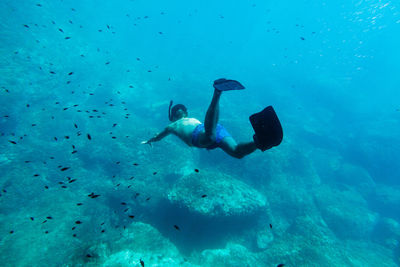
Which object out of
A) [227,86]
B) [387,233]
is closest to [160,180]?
[227,86]

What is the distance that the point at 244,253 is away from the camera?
34.0 feet

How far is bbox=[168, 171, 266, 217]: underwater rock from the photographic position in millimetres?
10344

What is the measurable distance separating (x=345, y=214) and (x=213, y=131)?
18214 millimetres

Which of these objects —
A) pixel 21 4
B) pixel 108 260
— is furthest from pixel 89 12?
pixel 108 260

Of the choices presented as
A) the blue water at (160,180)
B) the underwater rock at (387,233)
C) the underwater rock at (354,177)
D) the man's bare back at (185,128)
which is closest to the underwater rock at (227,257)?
the blue water at (160,180)

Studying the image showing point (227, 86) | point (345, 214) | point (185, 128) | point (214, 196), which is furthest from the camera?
point (345, 214)

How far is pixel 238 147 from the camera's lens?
12.9 feet

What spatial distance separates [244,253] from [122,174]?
29.0ft

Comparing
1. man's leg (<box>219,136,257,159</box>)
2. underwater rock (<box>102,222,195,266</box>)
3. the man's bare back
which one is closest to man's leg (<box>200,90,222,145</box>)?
man's leg (<box>219,136,257,159</box>)

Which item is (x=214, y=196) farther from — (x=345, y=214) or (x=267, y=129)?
(x=345, y=214)

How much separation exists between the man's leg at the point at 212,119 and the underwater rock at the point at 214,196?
21.8 ft

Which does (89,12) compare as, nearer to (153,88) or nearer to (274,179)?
(153,88)

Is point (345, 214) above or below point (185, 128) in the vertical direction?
below

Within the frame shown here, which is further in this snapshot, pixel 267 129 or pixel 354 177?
pixel 354 177
